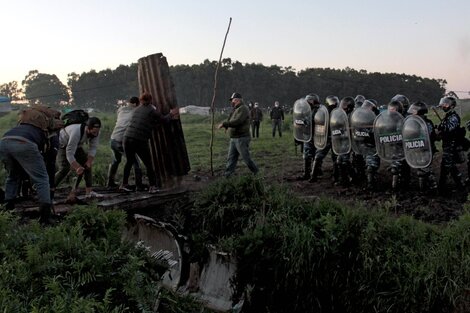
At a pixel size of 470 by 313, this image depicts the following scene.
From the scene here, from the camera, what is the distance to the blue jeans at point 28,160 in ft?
20.3

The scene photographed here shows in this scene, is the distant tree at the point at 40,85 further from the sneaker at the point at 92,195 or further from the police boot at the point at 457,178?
the police boot at the point at 457,178

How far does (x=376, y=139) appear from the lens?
881cm

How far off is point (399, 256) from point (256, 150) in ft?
38.6

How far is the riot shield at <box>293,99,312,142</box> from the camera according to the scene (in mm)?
10237

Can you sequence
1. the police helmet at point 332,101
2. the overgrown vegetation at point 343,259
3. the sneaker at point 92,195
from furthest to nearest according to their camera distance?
the police helmet at point 332,101, the sneaker at point 92,195, the overgrown vegetation at point 343,259

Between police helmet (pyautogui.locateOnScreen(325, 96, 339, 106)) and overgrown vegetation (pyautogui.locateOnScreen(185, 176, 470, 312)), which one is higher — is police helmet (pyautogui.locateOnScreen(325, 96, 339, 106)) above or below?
above

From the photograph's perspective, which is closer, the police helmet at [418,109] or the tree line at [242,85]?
the police helmet at [418,109]

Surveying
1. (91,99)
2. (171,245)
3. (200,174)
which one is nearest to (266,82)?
(91,99)

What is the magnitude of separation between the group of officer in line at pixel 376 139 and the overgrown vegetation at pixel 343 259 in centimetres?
248

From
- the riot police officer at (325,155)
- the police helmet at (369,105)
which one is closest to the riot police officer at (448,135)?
the police helmet at (369,105)

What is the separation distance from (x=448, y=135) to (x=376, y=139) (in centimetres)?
116

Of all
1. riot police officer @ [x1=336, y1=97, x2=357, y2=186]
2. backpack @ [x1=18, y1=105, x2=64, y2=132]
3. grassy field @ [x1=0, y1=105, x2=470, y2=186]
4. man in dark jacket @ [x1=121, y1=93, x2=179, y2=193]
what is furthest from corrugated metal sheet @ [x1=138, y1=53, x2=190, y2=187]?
riot police officer @ [x1=336, y1=97, x2=357, y2=186]

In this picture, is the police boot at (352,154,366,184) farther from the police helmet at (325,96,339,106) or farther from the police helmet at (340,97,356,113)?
the police helmet at (325,96,339,106)

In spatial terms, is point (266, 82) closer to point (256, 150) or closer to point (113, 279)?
point (256, 150)
